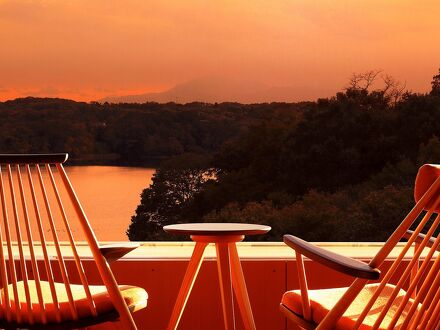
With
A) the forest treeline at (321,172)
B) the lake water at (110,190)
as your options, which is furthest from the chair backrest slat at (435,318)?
the forest treeline at (321,172)

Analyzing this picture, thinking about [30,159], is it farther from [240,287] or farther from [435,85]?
[435,85]

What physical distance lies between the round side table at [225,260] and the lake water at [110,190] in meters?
2.51

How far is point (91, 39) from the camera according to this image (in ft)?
42.0

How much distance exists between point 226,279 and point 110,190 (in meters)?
4.03

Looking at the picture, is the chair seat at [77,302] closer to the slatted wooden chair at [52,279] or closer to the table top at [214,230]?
the slatted wooden chair at [52,279]

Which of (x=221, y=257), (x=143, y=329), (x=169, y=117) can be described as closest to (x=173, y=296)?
(x=143, y=329)

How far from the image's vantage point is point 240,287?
347 cm

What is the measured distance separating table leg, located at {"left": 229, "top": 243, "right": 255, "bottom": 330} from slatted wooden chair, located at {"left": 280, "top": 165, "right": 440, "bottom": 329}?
690 mm

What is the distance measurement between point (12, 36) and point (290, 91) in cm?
523

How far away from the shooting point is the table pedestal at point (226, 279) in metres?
3.38

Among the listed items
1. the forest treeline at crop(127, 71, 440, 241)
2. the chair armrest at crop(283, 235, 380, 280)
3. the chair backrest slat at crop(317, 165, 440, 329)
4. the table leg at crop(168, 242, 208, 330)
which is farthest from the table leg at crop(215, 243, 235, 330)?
the forest treeline at crop(127, 71, 440, 241)

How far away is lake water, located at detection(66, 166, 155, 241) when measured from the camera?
6.36 m

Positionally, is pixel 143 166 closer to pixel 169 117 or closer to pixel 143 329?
pixel 169 117

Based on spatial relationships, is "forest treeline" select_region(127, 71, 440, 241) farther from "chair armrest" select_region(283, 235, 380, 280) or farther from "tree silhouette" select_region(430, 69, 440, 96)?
"chair armrest" select_region(283, 235, 380, 280)
